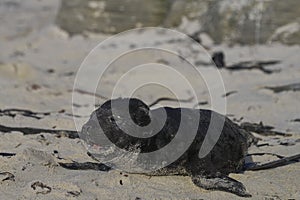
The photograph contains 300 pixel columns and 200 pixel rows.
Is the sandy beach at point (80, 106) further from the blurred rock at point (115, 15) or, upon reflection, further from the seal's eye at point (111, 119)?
the seal's eye at point (111, 119)

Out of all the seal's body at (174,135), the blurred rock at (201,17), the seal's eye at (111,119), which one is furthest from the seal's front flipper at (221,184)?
the blurred rock at (201,17)

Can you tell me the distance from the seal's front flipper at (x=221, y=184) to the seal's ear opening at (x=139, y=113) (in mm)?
420

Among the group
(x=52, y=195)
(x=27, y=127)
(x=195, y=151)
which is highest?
(x=195, y=151)

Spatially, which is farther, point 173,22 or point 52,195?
point 173,22

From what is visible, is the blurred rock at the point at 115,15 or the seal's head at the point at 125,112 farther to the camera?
the blurred rock at the point at 115,15

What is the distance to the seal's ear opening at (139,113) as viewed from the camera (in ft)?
10.4

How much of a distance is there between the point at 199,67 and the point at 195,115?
11.3ft

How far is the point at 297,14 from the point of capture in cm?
774

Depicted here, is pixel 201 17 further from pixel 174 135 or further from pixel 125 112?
pixel 125 112

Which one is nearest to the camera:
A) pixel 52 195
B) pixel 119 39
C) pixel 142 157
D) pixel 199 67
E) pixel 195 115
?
pixel 52 195

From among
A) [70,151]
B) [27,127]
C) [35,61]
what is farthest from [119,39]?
[70,151]

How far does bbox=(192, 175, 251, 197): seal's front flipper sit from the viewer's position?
3.07 metres

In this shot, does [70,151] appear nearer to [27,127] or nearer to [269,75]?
[27,127]

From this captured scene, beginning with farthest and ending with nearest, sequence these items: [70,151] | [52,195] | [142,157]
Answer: [70,151], [142,157], [52,195]
